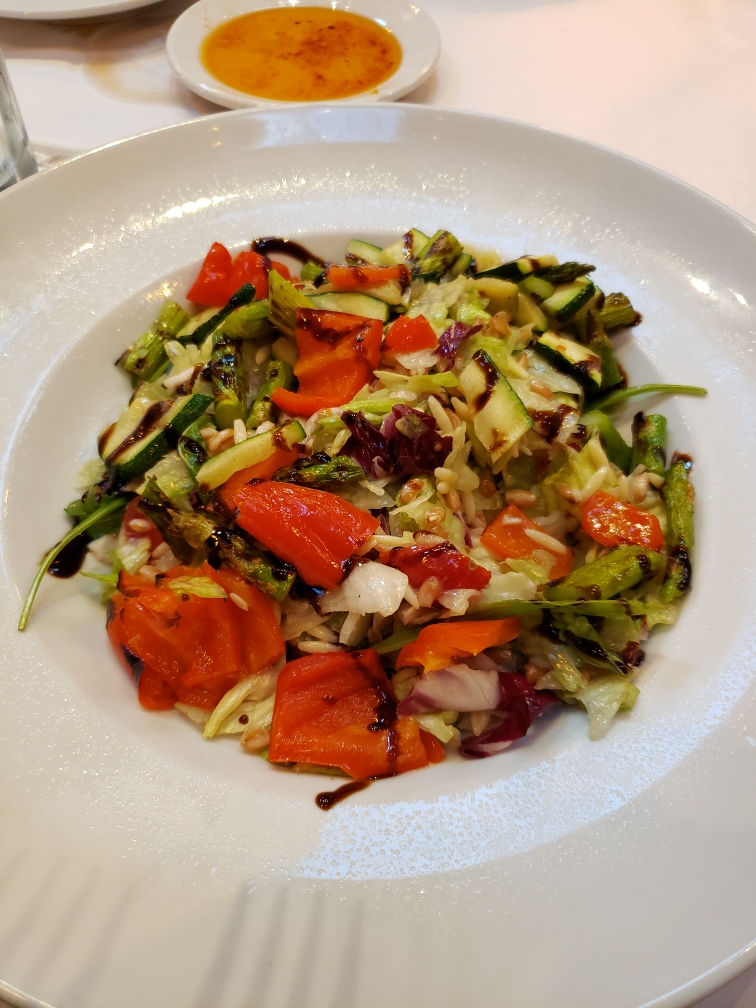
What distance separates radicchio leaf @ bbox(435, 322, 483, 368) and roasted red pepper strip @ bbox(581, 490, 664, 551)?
2.90 feet

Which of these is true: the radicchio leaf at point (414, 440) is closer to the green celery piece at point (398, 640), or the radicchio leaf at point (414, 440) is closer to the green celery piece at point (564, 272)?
the green celery piece at point (398, 640)

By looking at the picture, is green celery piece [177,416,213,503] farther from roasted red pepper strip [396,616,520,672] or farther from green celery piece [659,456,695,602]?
green celery piece [659,456,695,602]

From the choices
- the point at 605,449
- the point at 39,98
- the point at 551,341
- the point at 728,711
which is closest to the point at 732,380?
the point at 605,449

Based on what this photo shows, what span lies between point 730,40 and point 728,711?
5.57 meters

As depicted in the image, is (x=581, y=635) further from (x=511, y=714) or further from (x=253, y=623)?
(x=253, y=623)

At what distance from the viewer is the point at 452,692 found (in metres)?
2.32

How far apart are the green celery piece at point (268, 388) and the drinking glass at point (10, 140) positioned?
74.0 inches

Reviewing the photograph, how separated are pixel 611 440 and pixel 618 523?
1.70 ft

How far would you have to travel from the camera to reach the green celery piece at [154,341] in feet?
10.3

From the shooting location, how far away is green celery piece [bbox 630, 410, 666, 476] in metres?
2.79

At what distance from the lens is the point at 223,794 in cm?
198

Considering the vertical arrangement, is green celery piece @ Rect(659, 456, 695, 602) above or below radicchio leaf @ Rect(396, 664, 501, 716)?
above

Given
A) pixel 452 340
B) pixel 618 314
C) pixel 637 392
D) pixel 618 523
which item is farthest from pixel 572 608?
pixel 618 314

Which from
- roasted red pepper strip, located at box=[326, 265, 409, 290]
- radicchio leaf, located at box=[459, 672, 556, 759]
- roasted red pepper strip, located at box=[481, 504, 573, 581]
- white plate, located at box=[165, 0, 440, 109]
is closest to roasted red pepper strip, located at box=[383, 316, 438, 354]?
roasted red pepper strip, located at box=[326, 265, 409, 290]
